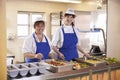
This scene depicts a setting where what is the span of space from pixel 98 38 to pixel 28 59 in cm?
284

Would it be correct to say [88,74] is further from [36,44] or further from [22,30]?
[22,30]

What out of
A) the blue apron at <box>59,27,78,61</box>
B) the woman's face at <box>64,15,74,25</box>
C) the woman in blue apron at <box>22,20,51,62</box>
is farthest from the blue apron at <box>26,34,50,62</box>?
the woman's face at <box>64,15,74,25</box>

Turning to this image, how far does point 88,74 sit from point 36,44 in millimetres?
982

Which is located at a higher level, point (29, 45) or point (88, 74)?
point (29, 45)

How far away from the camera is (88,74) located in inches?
78.2

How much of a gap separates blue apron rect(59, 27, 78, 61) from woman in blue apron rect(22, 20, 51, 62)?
0.28 m

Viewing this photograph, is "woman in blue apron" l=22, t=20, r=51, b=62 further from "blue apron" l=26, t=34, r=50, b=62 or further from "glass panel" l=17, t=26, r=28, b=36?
"glass panel" l=17, t=26, r=28, b=36

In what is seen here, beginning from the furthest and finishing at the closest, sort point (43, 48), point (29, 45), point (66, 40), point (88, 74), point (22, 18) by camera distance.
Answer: point (22, 18), point (66, 40), point (43, 48), point (29, 45), point (88, 74)

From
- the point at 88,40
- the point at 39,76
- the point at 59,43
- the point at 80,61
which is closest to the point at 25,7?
the point at 88,40

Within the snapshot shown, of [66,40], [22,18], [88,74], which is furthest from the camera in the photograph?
[22,18]

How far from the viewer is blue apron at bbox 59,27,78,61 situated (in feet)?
9.49

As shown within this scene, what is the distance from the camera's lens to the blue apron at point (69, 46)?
2893 millimetres

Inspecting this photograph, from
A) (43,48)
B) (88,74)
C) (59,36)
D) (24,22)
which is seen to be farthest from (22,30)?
(88,74)

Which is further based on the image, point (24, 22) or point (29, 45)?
point (24, 22)
